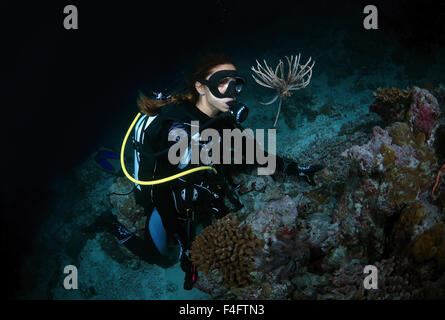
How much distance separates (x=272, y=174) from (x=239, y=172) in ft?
2.61

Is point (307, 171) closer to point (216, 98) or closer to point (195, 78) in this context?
point (216, 98)

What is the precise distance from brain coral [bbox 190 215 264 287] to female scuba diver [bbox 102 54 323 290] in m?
0.40

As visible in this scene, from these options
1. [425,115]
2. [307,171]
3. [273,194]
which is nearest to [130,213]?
[273,194]

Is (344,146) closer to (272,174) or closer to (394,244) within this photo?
(272,174)

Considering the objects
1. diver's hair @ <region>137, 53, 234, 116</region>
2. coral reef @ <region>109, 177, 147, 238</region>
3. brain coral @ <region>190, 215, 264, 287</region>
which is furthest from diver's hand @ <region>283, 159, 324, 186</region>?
coral reef @ <region>109, 177, 147, 238</region>

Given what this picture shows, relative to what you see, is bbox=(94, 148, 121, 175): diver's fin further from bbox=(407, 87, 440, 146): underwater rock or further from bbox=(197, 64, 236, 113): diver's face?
bbox=(407, 87, 440, 146): underwater rock

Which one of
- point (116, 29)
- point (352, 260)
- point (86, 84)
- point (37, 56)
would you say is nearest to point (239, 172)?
point (352, 260)

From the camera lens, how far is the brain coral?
113 inches

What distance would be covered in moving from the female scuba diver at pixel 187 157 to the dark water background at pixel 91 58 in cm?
743

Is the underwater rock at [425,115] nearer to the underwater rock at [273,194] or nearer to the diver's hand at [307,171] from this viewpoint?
the diver's hand at [307,171]

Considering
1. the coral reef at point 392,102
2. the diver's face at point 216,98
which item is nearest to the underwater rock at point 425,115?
the coral reef at point 392,102

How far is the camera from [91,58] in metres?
25.5

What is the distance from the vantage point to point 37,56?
20.1 metres

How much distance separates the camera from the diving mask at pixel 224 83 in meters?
2.96
